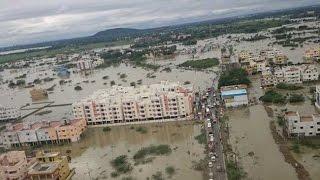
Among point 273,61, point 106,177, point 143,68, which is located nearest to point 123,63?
point 143,68

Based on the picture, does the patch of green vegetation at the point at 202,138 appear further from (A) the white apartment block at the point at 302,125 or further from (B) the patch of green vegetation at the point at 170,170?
(A) the white apartment block at the point at 302,125

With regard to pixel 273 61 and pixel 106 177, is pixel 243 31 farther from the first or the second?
pixel 106 177

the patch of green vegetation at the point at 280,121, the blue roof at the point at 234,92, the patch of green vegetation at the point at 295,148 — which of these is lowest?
the patch of green vegetation at the point at 295,148

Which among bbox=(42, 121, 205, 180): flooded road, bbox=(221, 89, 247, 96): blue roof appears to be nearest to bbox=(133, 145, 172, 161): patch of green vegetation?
bbox=(42, 121, 205, 180): flooded road

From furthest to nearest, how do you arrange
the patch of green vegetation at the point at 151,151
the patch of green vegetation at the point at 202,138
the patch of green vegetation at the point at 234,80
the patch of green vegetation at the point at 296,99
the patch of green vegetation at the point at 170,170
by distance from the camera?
the patch of green vegetation at the point at 234,80 < the patch of green vegetation at the point at 296,99 < the patch of green vegetation at the point at 202,138 < the patch of green vegetation at the point at 151,151 < the patch of green vegetation at the point at 170,170

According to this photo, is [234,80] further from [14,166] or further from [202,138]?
[14,166]

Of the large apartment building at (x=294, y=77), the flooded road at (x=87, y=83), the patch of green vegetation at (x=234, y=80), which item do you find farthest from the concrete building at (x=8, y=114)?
the large apartment building at (x=294, y=77)
